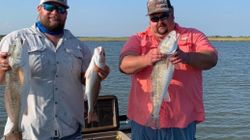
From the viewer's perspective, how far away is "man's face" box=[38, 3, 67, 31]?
4844 mm

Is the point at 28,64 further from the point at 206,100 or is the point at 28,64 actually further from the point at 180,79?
the point at 206,100

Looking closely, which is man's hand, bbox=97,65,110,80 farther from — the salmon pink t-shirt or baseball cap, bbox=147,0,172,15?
baseball cap, bbox=147,0,172,15

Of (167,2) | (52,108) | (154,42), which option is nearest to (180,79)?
(154,42)

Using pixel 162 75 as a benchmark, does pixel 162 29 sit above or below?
above

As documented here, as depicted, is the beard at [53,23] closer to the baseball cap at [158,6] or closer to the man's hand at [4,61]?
the man's hand at [4,61]

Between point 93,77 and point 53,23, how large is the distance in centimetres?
81

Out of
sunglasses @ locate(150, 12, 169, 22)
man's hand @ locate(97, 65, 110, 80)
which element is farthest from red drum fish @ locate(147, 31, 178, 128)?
man's hand @ locate(97, 65, 110, 80)

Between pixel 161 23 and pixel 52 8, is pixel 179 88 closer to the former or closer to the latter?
pixel 161 23

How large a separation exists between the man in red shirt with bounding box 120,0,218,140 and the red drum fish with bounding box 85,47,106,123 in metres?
0.40

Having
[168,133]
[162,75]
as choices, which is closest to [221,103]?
[168,133]

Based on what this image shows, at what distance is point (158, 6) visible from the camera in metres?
4.90

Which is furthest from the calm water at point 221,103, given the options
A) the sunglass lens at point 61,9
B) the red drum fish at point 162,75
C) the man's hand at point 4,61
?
the man's hand at point 4,61

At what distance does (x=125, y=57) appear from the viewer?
501 cm

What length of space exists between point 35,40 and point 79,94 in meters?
0.87
